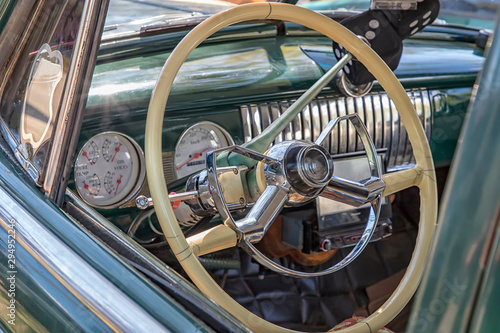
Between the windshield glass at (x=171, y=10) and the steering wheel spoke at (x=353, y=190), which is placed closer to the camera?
the steering wheel spoke at (x=353, y=190)

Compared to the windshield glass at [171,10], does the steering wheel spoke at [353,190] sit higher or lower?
lower

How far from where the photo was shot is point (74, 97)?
3.34ft

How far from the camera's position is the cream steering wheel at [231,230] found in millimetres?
992

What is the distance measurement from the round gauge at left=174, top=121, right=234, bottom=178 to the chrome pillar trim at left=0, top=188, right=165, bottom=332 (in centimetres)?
59

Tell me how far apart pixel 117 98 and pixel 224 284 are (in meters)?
0.77

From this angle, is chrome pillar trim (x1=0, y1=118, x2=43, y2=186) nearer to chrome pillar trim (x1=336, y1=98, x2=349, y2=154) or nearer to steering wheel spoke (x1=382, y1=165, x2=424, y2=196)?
steering wheel spoke (x1=382, y1=165, x2=424, y2=196)

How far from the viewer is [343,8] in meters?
2.16

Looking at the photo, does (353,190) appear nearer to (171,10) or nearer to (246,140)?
(246,140)

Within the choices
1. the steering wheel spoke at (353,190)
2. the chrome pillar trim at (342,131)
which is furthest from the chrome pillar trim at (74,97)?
the chrome pillar trim at (342,131)

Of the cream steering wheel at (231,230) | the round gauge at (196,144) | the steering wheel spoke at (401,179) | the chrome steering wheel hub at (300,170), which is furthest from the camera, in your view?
the round gauge at (196,144)

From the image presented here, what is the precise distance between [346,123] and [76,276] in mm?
1080

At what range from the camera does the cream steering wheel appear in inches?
39.0

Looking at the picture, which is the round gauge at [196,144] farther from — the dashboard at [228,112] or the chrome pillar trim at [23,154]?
the chrome pillar trim at [23,154]

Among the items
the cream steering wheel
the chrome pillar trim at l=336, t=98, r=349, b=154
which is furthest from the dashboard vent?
the cream steering wheel
